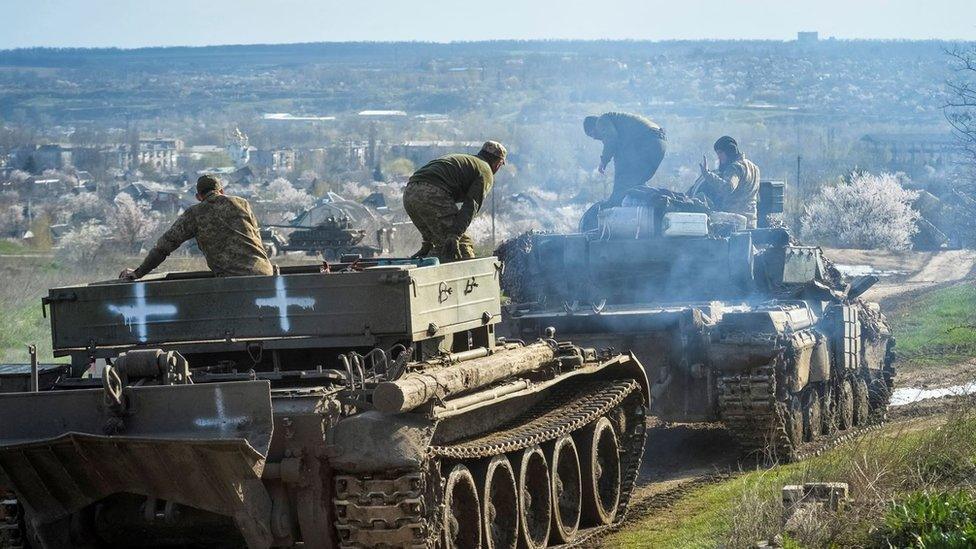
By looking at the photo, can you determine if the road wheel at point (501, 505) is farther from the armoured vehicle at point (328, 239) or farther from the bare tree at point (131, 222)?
the bare tree at point (131, 222)

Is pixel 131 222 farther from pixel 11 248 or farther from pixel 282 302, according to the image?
pixel 282 302

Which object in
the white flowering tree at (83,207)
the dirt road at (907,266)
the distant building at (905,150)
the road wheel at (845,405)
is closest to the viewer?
the road wheel at (845,405)

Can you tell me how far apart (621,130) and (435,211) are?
7296 millimetres

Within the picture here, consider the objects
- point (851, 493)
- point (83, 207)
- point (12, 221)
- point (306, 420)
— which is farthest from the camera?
point (83, 207)

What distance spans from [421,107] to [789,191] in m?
66.1

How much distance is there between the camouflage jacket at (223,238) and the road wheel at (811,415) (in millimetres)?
7366

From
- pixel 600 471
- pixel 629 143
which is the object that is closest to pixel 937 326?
pixel 629 143

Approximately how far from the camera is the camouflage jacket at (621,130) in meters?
19.2

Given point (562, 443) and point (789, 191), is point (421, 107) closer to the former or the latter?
point (789, 191)

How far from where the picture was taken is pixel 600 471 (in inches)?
524

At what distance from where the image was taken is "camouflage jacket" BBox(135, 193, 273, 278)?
11.2 metres

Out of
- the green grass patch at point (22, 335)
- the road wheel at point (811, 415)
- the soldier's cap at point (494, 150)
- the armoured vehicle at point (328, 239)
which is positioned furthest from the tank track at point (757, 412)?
the armoured vehicle at point (328, 239)

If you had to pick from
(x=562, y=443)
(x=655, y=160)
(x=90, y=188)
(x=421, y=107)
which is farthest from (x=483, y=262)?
(x=421, y=107)

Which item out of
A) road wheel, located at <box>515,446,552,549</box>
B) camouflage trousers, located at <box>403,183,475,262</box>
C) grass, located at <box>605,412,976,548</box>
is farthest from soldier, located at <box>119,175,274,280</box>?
grass, located at <box>605,412,976,548</box>
